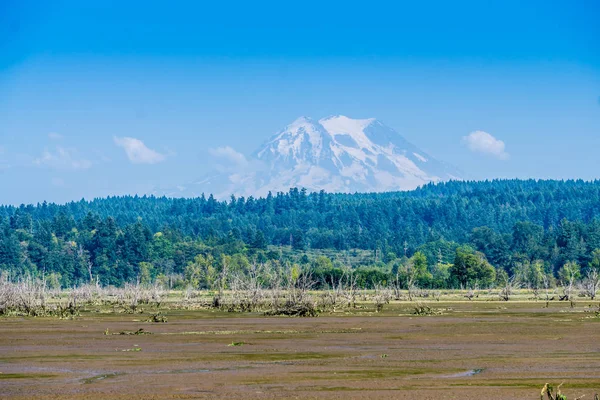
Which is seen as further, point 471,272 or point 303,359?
point 471,272

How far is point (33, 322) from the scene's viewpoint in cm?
7475

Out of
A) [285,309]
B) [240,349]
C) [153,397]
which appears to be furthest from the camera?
[285,309]

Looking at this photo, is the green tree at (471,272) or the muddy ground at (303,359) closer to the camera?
the muddy ground at (303,359)

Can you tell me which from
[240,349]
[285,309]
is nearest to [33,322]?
[285,309]

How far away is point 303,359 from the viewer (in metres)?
44.4

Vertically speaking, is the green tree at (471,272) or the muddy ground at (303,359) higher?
the green tree at (471,272)

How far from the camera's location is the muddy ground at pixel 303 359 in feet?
115

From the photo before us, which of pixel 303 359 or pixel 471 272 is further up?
pixel 471 272

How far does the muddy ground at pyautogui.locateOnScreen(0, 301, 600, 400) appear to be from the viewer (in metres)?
34.9

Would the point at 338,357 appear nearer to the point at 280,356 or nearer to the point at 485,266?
the point at 280,356

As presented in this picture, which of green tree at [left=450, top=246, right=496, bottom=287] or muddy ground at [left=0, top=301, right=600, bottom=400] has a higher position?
green tree at [left=450, top=246, right=496, bottom=287]

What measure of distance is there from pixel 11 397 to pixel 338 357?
52.7ft

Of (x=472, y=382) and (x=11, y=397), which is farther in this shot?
(x=472, y=382)

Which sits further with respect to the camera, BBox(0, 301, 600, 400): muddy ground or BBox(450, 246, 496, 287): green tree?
BBox(450, 246, 496, 287): green tree
